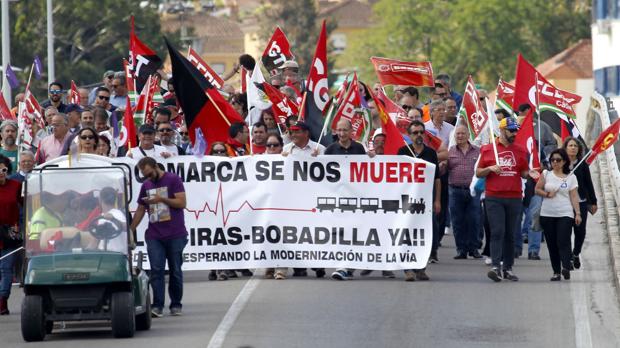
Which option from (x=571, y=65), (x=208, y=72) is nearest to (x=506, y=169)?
(x=208, y=72)

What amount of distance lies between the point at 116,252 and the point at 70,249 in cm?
41

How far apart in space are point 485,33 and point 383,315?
96449mm

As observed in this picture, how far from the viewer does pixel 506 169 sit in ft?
60.6

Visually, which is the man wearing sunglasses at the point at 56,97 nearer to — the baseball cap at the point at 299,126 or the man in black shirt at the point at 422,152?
the baseball cap at the point at 299,126

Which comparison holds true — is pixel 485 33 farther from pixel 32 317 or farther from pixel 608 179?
pixel 32 317

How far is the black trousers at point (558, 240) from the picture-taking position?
1859 centimetres

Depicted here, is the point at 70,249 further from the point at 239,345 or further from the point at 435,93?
the point at 435,93

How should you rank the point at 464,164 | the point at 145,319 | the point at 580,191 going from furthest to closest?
the point at 464,164 → the point at 580,191 → the point at 145,319

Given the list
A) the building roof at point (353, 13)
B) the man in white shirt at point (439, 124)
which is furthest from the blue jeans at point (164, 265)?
the building roof at point (353, 13)

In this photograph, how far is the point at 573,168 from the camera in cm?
1938

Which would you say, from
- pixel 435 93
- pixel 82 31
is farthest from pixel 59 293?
pixel 82 31

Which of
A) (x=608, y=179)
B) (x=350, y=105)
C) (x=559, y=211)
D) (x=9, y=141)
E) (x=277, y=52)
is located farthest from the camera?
(x=608, y=179)

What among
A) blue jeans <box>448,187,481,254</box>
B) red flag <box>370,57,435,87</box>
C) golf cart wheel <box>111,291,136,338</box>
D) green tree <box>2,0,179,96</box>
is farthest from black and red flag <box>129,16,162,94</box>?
green tree <box>2,0,179,96</box>

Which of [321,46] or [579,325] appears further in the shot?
[321,46]
